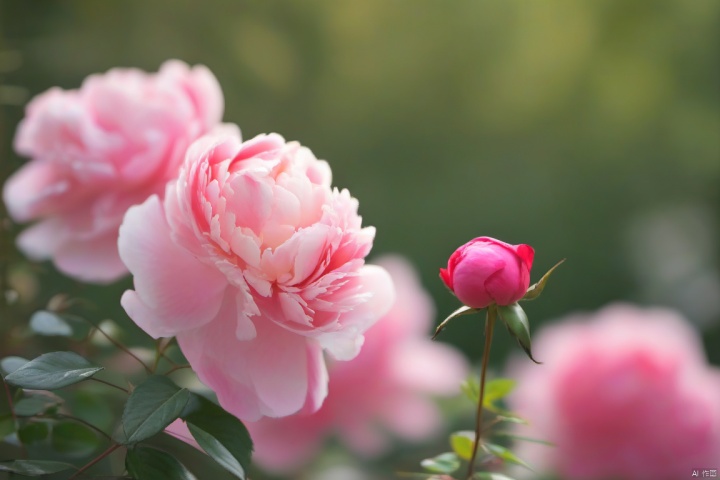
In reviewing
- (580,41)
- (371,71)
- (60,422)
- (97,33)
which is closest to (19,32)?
(97,33)

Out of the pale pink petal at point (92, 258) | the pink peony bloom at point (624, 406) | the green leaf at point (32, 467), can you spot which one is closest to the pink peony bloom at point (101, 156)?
the pale pink petal at point (92, 258)

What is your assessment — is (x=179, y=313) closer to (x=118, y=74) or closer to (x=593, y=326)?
(x=118, y=74)

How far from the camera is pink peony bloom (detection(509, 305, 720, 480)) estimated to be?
17.4 inches

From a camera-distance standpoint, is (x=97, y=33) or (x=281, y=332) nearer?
(x=281, y=332)

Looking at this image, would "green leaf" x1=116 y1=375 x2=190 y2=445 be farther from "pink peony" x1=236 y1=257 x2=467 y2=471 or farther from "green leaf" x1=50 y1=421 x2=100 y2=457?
"pink peony" x1=236 y1=257 x2=467 y2=471

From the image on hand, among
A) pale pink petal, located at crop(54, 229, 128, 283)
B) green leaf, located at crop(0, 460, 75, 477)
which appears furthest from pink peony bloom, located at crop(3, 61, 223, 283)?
green leaf, located at crop(0, 460, 75, 477)

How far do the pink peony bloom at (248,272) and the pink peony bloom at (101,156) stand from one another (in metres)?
0.09

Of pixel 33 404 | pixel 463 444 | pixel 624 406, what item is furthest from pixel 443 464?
pixel 624 406

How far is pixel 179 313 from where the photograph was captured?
20cm

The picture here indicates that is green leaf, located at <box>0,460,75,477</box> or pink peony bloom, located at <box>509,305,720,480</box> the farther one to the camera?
pink peony bloom, located at <box>509,305,720,480</box>

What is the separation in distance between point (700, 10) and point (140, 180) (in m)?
1.10

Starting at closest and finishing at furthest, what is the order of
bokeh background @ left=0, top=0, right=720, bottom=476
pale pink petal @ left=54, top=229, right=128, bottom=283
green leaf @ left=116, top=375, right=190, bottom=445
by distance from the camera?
green leaf @ left=116, top=375, right=190, bottom=445 < pale pink petal @ left=54, top=229, right=128, bottom=283 < bokeh background @ left=0, top=0, right=720, bottom=476

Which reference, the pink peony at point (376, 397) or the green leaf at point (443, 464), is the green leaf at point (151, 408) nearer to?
the green leaf at point (443, 464)

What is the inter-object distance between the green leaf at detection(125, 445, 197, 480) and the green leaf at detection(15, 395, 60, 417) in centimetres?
4
